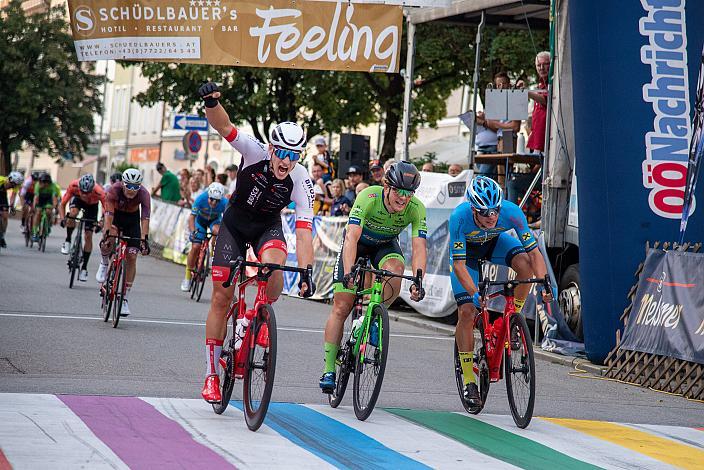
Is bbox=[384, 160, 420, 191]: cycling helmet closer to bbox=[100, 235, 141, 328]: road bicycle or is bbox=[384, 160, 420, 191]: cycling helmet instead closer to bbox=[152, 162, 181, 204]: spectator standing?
bbox=[100, 235, 141, 328]: road bicycle

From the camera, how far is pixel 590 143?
47.0 feet

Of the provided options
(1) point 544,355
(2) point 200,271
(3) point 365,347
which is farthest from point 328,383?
(2) point 200,271

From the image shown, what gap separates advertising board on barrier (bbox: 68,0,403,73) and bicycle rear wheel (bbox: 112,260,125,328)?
425cm

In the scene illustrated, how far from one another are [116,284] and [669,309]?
634 centimetres

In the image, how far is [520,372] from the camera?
9.35 meters

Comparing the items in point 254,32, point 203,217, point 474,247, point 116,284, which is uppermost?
point 254,32

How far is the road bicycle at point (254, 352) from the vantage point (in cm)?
813

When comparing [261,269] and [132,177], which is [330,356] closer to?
[261,269]

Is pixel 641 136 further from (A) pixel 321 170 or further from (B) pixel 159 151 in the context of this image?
(B) pixel 159 151

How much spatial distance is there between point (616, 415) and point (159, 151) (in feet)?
203

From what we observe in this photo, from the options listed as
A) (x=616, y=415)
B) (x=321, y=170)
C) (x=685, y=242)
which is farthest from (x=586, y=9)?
(x=321, y=170)

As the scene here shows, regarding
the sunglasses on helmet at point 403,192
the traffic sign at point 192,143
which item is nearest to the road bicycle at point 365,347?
the sunglasses on helmet at point 403,192

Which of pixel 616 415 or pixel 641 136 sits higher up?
pixel 641 136

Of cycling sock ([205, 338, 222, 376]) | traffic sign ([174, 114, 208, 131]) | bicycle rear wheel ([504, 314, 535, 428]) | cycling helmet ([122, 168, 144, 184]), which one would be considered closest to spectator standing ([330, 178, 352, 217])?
cycling helmet ([122, 168, 144, 184])
